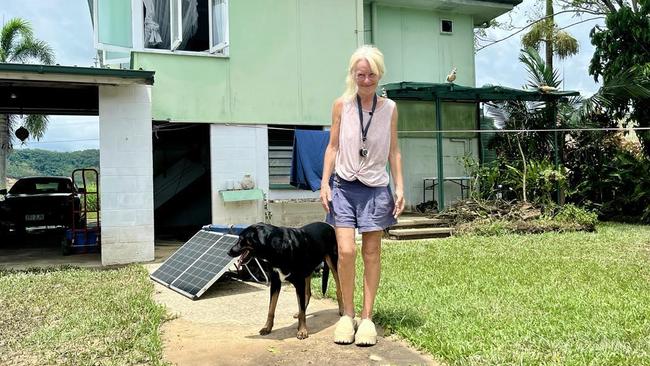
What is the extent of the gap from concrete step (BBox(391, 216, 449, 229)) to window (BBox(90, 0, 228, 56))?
4.72 meters

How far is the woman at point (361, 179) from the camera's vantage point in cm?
377

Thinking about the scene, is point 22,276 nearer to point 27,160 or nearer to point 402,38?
point 402,38

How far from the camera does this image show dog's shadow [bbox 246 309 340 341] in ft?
13.2

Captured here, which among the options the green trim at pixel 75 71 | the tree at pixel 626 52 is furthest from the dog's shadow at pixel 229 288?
the tree at pixel 626 52

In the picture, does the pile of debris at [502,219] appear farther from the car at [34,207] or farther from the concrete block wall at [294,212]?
the car at [34,207]

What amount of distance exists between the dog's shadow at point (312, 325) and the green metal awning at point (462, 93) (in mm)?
6676

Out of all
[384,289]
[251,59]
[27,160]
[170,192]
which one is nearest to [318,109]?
[251,59]

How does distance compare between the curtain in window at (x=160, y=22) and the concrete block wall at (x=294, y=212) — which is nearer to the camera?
the curtain in window at (x=160, y=22)

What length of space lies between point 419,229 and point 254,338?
677 centimetres

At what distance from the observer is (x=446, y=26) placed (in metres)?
12.9

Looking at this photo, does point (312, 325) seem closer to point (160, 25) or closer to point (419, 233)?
point (419, 233)

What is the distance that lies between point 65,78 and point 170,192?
508 cm

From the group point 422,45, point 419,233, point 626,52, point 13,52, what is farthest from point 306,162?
point 13,52

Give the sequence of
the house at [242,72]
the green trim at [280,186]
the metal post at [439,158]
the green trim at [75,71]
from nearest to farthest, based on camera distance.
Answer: the green trim at [75,71]
the house at [242,72]
the green trim at [280,186]
the metal post at [439,158]
